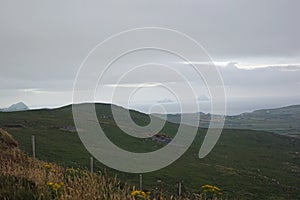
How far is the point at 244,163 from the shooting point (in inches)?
2746

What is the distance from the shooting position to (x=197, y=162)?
203 feet

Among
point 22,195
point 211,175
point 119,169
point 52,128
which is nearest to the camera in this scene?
point 22,195

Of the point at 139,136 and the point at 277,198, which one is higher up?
the point at 139,136

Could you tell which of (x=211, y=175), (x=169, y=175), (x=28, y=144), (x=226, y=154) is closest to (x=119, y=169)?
(x=169, y=175)

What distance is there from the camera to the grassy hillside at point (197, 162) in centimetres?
4194

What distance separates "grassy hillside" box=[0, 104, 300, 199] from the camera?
41.9 metres

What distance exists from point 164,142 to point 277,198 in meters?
38.0

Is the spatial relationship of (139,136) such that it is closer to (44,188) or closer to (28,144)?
(28,144)

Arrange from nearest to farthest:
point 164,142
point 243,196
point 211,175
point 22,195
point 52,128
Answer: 1. point 22,195
2. point 243,196
3. point 211,175
4. point 52,128
5. point 164,142

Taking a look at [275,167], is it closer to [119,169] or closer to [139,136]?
[139,136]

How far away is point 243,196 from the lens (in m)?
39.8

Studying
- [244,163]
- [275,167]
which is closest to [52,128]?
[244,163]

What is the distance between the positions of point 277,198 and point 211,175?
11852 millimetres

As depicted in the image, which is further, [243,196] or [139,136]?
[139,136]
